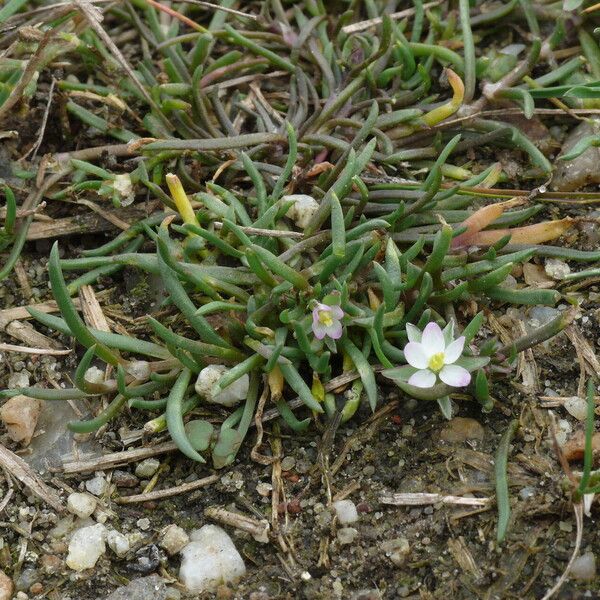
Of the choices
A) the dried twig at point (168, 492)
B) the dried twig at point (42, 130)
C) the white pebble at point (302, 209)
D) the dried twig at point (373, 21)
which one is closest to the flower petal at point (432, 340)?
the white pebble at point (302, 209)

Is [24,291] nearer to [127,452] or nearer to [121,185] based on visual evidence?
[121,185]

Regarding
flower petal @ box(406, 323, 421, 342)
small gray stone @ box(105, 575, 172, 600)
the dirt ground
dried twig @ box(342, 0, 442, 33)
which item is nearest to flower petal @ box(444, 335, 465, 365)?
flower petal @ box(406, 323, 421, 342)

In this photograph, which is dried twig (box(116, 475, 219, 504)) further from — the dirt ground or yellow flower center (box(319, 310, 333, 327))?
yellow flower center (box(319, 310, 333, 327))

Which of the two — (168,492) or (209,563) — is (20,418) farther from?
(209,563)

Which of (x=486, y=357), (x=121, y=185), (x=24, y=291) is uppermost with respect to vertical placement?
(x=121, y=185)

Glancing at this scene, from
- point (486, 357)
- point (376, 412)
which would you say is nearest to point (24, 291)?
point (376, 412)

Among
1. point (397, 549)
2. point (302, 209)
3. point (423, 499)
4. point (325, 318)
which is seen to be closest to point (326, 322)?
point (325, 318)
